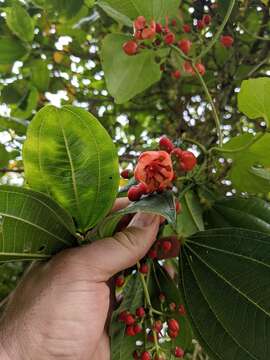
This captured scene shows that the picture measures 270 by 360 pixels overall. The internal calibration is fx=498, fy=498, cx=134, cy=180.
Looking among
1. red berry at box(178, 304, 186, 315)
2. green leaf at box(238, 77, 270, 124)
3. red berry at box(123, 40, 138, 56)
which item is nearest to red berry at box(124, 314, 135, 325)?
red berry at box(178, 304, 186, 315)

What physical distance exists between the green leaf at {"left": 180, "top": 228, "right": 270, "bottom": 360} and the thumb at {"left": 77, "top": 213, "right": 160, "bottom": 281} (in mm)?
107

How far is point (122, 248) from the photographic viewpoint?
2.63 ft

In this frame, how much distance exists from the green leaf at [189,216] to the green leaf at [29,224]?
0.80ft

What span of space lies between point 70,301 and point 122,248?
0.12m

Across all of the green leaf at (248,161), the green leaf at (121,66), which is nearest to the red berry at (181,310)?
the green leaf at (248,161)

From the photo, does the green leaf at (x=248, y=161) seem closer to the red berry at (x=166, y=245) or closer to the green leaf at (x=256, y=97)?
the green leaf at (x=256, y=97)

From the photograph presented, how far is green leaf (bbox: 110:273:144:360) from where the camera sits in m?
0.91

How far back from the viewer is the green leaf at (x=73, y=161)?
0.74 metres

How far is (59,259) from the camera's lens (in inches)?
31.4

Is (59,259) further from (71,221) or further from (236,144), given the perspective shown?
(236,144)

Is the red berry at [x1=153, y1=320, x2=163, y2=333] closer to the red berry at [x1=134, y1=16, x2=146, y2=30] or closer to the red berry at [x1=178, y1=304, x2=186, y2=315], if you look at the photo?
the red berry at [x1=178, y1=304, x2=186, y2=315]

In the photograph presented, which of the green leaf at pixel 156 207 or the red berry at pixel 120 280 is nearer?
the green leaf at pixel 156 207

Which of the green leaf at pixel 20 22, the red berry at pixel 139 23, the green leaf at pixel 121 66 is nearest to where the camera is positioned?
the red berry at pixel 139 23

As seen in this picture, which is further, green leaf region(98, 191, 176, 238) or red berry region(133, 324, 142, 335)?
red berry region(133, 324, 142, 335)
